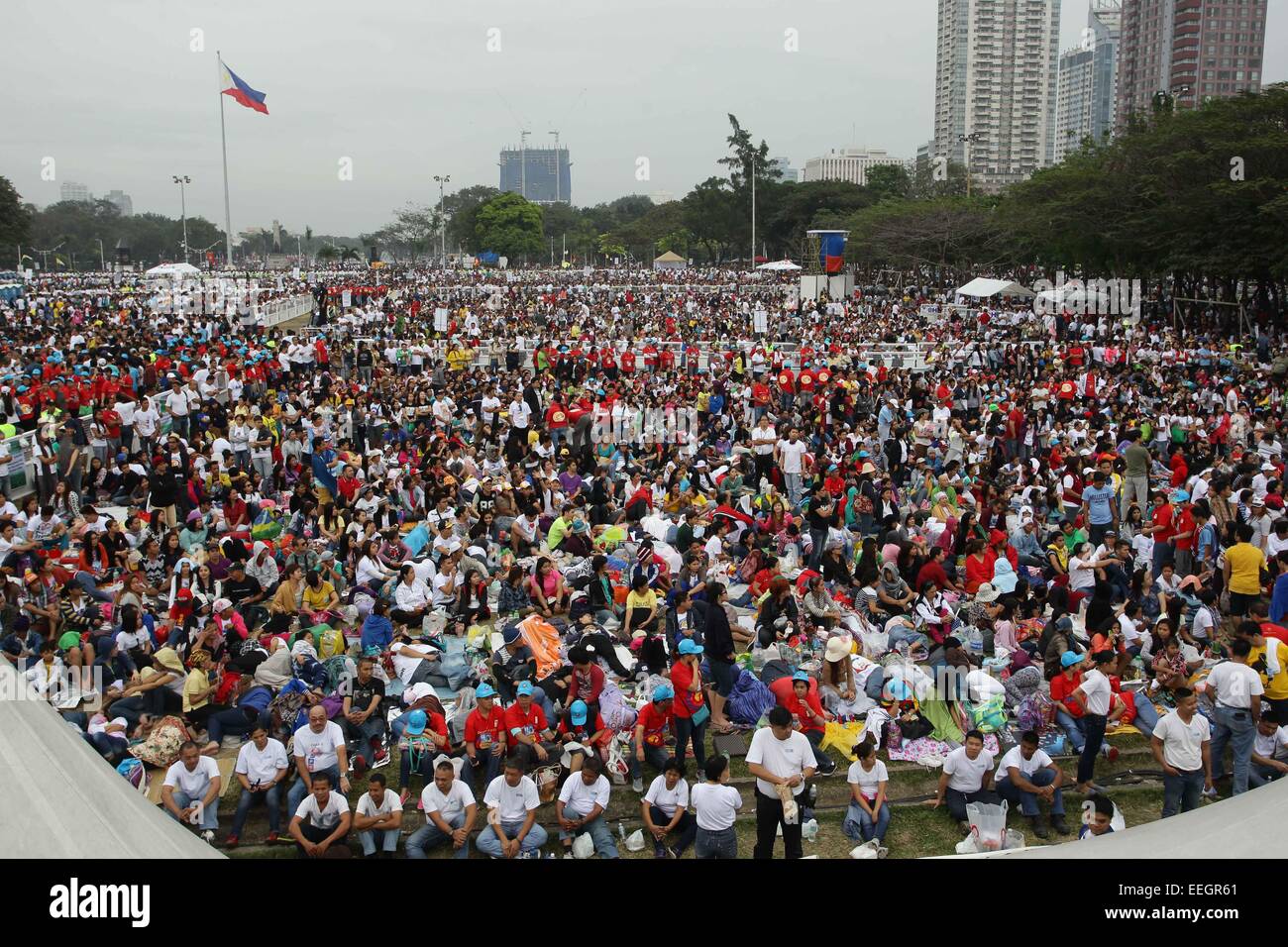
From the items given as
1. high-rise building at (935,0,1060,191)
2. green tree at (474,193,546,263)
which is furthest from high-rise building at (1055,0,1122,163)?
green tree at (474,193,546,263)

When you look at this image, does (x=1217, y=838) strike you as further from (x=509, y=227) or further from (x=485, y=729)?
(x=509, y=227)

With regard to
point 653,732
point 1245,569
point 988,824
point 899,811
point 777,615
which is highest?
point 1245,569

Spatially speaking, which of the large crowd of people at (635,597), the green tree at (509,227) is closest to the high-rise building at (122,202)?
the green tree at (509,227)

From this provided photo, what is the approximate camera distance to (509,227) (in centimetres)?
8531

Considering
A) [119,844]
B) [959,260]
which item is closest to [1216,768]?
[119,844]

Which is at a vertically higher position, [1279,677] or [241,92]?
[241,92]

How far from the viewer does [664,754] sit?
6.81 meters

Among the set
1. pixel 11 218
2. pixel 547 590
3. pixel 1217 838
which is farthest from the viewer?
pixel 11 218

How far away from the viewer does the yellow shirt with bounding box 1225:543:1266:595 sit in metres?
8.39

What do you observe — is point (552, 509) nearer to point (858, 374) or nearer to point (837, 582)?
point (837, 582)

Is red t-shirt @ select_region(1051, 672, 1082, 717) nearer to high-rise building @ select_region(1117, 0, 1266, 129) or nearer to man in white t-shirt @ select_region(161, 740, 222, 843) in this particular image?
man in white t-shirt @ select_region(161, 740, 222, 843)

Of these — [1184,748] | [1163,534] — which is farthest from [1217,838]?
[1163,534]

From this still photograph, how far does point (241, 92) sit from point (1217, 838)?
34572 mm

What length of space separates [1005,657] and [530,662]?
3676 mm
